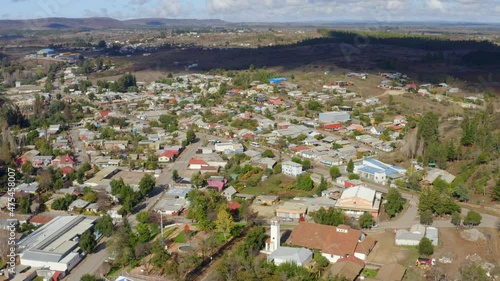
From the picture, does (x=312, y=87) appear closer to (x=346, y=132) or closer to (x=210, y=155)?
(x=346, y=132)

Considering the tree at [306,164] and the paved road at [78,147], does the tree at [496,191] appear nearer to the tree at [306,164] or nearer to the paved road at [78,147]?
the tree at [306,164]

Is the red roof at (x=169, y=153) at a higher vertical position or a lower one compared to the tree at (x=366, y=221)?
lower

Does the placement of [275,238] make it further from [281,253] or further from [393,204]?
[393,204]

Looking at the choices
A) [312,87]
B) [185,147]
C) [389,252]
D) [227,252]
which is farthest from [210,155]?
[312,87]

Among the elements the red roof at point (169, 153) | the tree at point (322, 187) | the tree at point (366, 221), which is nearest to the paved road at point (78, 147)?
the red roof at point (169, 153)

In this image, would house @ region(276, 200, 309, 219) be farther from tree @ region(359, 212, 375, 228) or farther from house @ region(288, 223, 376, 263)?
tree @ region(359, 212, 375, 228)

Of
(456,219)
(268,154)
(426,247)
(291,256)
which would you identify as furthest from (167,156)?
(426,247)
